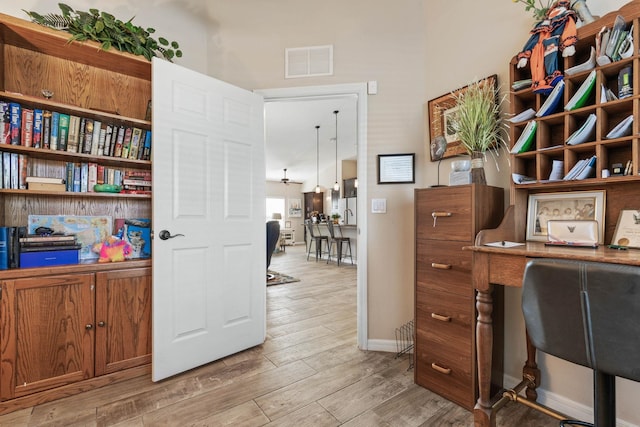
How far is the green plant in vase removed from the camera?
1673mm

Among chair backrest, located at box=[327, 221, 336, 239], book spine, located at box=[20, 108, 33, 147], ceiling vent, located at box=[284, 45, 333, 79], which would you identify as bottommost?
chair backrest, located at box=[327, 221, 336, 239]

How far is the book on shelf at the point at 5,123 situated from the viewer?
1628 millimetres

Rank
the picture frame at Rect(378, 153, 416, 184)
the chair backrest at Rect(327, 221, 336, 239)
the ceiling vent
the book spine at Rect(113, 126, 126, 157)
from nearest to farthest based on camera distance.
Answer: the book spine at Rect(113, 126, 126, 157), the picture frame at Rect(378, 153, 416, 184), the ceiling vent, the chair backrest at Rect(327, 221, 336, 239)

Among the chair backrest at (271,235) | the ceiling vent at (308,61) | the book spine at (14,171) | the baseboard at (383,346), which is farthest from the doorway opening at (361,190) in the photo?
the chair backrest at (271,235)

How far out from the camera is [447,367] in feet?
5.55

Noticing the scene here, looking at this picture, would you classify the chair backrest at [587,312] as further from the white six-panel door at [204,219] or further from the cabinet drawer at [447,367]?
the white six-panel door at [204,219]

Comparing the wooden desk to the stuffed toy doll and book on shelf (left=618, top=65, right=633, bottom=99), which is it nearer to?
book on shelf (left=618, top=65, right=633, bottom=99)

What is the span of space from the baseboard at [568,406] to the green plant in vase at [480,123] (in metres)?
1.25

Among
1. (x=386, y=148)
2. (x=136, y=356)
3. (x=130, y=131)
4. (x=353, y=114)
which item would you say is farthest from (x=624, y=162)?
(x=353, y=114)

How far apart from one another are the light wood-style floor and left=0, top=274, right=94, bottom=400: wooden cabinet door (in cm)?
14

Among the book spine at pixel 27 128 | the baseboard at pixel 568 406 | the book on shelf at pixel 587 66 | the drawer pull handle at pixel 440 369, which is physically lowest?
the baseboard at pixel 568 406

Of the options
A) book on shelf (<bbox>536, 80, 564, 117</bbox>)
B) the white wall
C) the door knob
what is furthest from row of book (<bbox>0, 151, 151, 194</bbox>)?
book on shelf (<bbox>536, 80, 564, 117</bbox>)

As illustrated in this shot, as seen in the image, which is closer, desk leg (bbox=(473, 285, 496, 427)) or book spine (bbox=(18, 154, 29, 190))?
desk leg (bbox=(473, 285, 496, 427))

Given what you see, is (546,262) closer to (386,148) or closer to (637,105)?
(637,105)
